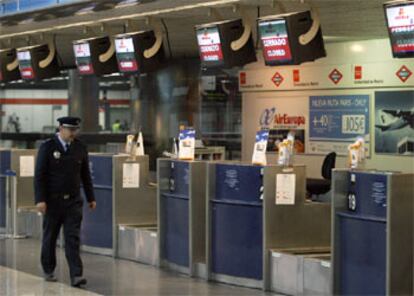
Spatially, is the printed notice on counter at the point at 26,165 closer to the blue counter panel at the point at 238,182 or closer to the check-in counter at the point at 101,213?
the check-in counter at the point at 101,213

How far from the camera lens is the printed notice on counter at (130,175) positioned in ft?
39.8

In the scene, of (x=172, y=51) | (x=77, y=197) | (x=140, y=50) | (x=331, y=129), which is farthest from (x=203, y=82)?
(x=77, y=197)

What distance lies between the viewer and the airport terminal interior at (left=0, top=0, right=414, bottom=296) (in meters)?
8.62

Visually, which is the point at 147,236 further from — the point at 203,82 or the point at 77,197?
the point at 203,82

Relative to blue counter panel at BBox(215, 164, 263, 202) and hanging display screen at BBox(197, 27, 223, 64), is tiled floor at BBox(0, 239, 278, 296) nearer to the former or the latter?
blue counter panel at BBox(215, 164, 263, 202)

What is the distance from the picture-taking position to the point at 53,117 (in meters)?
32.5

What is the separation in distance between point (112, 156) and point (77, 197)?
2.34 metres

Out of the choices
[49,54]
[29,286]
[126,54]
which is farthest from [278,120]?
[29,286]

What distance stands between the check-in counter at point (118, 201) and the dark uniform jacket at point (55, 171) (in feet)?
7.32

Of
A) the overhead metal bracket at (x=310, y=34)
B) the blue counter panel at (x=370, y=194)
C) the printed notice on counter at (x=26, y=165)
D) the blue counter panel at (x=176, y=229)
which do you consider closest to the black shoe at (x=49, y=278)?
the blue counter panel at (x=176, y=229)

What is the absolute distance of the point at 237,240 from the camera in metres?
9.97

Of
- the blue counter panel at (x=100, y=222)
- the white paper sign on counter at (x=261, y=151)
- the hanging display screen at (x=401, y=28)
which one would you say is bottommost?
the blue counter panel at (x=100, y=222)

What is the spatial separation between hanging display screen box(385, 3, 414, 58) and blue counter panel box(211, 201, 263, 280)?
2183 mm

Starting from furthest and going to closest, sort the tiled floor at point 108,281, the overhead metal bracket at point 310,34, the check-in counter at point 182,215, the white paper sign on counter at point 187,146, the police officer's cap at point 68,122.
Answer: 1. the white paper sign on counter at point 187,146
2. the check-in counter at point 182,215
3. the overhead metal bracket at point 310,34
4. the police officer's cap at point 68,122
5. the tiled floor at point 108,281
